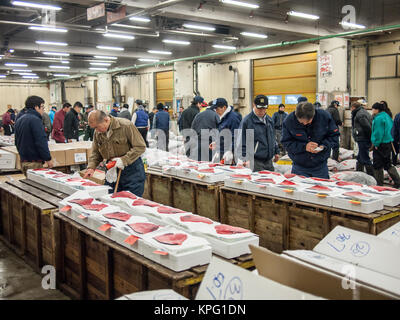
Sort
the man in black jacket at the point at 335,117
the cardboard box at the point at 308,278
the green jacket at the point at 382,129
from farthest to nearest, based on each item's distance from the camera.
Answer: the man in black jacket at the point at 335,117, the green jacket at the point at 382,129, the cardboard box at the point at 308,278

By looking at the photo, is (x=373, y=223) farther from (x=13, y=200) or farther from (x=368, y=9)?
(x=368, y=9)

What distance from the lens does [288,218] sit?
424 centimetres

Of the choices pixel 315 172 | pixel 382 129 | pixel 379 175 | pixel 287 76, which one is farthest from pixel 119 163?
pixel 287 76

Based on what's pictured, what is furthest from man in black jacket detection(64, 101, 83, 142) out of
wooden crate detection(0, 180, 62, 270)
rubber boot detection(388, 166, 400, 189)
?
rubber boot detection(388, 166, 400, 189)

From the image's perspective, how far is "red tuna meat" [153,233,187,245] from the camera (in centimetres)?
263

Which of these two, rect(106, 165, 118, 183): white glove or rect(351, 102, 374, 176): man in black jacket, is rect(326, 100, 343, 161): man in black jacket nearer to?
rect(351, 102, 374, 176): man in black jacket

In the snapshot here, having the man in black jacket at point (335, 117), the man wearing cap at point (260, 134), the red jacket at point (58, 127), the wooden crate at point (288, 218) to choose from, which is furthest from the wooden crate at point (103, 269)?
the man in black jacket at point (335, 117)

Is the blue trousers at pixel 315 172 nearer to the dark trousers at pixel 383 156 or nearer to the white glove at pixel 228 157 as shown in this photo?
the white glove at pixel 228 157

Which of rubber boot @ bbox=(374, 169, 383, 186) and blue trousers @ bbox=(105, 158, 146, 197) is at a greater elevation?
blue trousers @ bbox=(105, 158, 146, 197)

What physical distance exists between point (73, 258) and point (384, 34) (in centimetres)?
1313

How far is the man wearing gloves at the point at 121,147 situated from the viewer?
4.57 metres

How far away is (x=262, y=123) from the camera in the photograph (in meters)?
5.54

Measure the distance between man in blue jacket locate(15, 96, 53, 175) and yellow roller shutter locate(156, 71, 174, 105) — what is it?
16769mm

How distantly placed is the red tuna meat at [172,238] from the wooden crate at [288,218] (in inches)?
69.7
